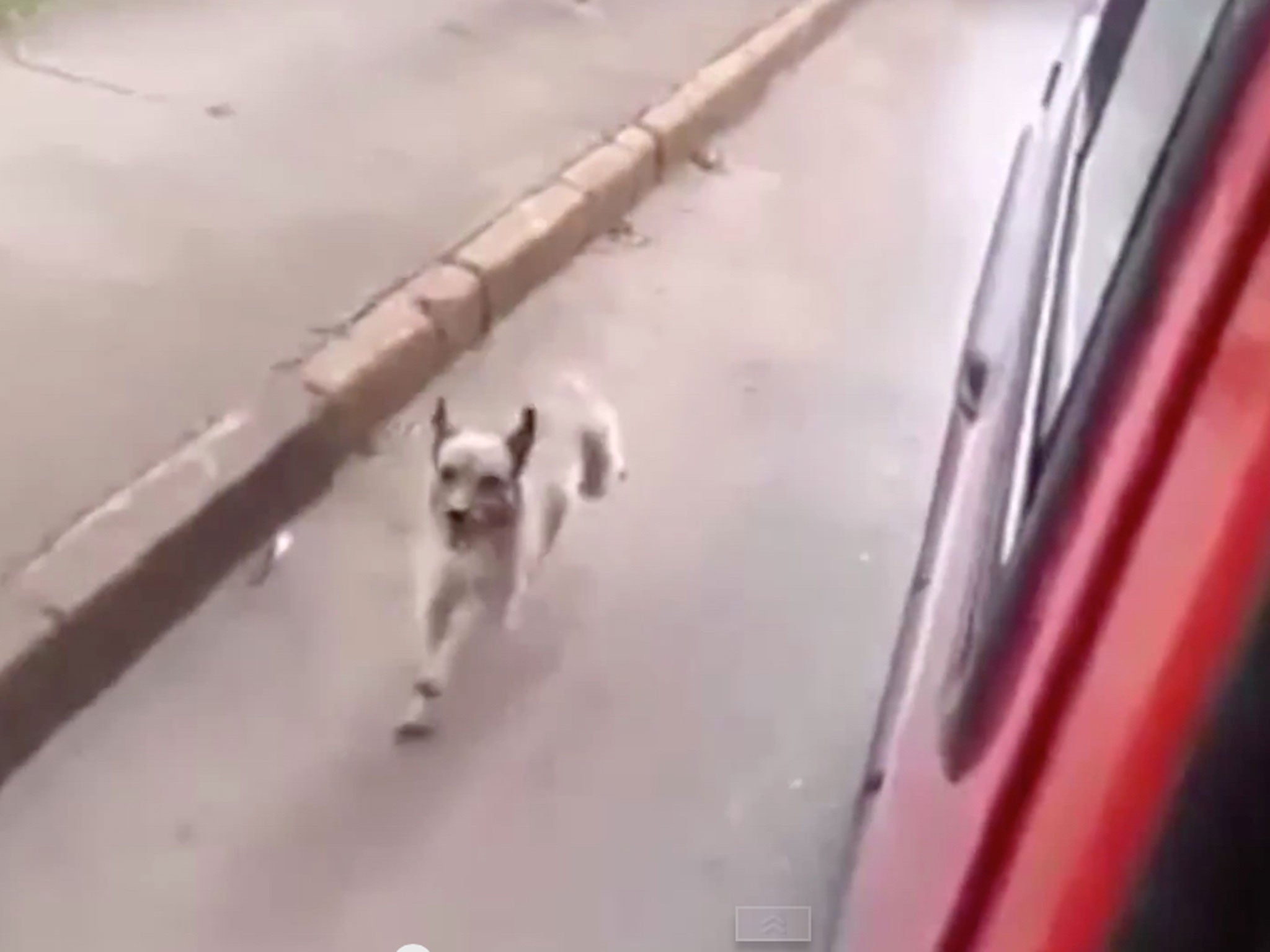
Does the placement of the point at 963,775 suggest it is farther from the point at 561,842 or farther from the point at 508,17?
the point at 508,17

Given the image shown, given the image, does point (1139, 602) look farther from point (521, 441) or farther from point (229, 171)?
point (229, 171)

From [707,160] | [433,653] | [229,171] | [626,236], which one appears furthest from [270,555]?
[707,160]

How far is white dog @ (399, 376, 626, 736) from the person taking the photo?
180 cm

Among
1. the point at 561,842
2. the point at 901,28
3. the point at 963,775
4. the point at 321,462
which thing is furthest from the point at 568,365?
the point at 901,28

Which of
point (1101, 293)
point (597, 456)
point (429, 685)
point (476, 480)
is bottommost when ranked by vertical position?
point (429, 685)

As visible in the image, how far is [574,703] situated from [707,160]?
2.07m

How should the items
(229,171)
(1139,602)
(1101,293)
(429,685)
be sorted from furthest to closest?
(229,171) → (429,685) → (1101,293) → (1139,602)

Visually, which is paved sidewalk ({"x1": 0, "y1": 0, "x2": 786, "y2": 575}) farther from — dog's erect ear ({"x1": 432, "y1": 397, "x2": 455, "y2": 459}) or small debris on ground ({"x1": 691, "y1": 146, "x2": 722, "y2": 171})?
dog's erect ear ({"x1": 432, "y1": 397, "x2": 455, "y2": 459})

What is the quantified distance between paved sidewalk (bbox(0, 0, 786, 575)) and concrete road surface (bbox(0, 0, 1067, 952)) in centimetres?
25

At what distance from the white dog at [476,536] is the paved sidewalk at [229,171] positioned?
1.49 ft

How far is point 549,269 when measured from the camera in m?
3.02

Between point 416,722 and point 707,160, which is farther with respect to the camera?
point 707,160

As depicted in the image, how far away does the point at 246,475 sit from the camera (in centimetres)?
208

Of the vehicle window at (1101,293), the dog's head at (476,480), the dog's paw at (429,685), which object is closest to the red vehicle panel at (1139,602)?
the vehicle window at (1101,293)
